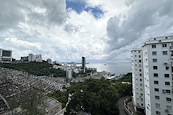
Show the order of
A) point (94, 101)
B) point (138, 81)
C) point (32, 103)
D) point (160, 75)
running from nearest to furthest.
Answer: point (32, 103)
point (94, 101)
point (160, 75)
point (138, 81)

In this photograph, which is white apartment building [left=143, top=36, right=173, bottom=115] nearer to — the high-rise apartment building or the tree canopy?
the high-rise apartment building

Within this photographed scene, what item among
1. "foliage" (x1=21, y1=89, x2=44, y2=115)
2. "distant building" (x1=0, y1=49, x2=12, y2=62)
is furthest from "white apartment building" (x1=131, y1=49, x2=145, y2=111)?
"distant building" (x1=0, y1=49, x2=12, y2=62)

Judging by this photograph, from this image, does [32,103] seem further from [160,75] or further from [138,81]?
[138,81]

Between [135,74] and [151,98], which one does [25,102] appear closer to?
[151,98]

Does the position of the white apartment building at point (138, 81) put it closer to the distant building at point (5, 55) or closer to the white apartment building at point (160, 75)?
the white apartment building at point (160, 75)

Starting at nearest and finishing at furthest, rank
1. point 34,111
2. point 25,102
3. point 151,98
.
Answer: point 34,111
point 25,102
point 151,98

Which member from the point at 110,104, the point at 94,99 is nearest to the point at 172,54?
the point at 110,104

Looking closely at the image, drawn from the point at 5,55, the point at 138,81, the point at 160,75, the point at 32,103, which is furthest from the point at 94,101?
the point at 5,55

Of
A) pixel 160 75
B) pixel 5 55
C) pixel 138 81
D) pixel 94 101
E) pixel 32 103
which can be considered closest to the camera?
pixel 32 103
